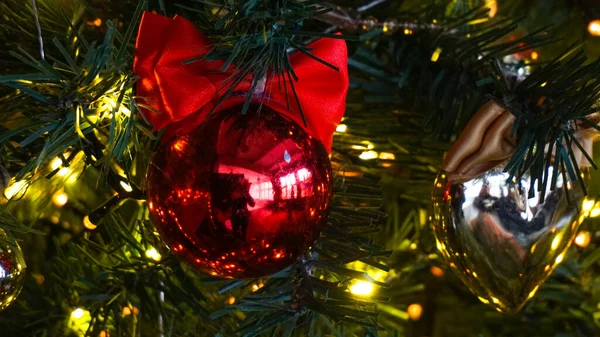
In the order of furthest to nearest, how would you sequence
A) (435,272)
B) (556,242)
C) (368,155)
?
1. (435,272)
2. (368,155)
3. (556,242)

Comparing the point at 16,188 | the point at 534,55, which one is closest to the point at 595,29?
the point at 534,55

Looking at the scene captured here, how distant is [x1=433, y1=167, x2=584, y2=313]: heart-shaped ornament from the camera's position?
0.40m

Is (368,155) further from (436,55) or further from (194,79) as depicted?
(194,79)

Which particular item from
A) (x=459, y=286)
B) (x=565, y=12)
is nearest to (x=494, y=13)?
(x=565, y=12)

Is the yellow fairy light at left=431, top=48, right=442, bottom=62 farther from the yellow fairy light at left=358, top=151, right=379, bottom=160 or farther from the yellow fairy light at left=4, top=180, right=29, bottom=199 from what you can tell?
A: the yellow fairy light at left=4, top=180, right=29, bottom=199

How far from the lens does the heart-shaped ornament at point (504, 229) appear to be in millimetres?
398

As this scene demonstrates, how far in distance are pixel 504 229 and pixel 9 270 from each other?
0.97 ft

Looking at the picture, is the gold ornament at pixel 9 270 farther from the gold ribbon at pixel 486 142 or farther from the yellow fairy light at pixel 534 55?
the yellow fairy light at pixel 534 55

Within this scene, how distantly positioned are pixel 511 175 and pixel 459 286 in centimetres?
33

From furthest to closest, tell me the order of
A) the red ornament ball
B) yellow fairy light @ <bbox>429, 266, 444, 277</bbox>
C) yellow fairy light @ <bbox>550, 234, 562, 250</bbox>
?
yellow fairy light @ <bbox>429, 266, 444, 277</bbox>
yellow fairy light @ <bbox>550, 234, 562, 250</bbox>
the red ornament ball

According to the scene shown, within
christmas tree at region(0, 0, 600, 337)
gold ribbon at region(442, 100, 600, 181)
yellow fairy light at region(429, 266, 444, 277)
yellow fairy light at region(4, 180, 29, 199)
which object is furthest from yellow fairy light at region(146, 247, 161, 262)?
yellow fairy light at region(429, 266, 444, 277)

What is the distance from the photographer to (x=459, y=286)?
2.16 feet

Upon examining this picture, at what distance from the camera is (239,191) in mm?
304

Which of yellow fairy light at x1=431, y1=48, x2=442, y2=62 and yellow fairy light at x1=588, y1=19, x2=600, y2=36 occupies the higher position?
yellow fairy light at x1=588, y1=19, x2=600, y2=36
